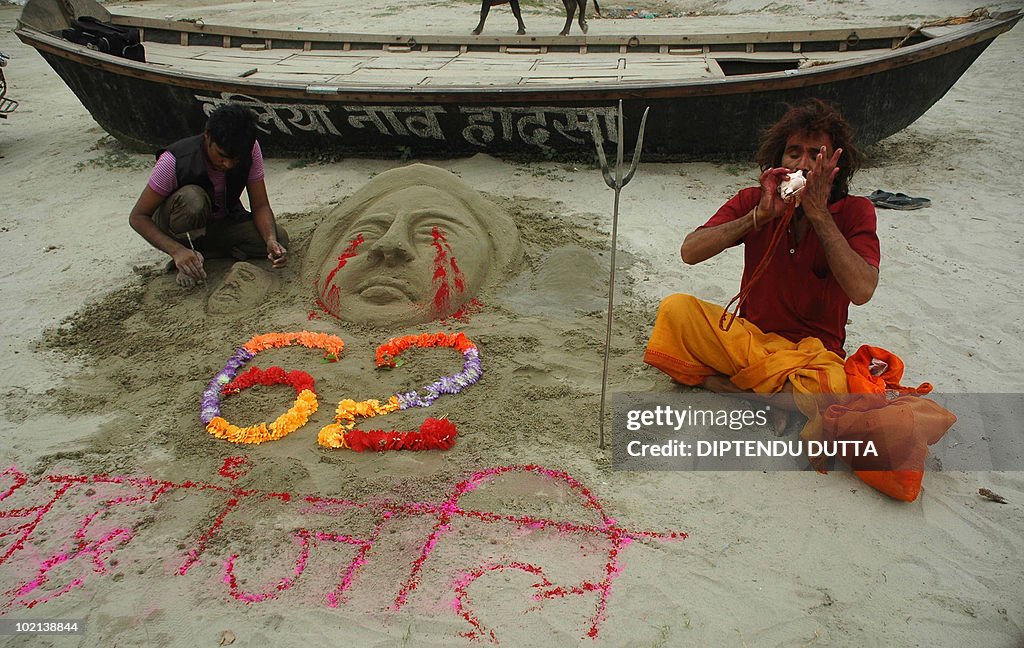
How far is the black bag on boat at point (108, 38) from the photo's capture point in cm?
696

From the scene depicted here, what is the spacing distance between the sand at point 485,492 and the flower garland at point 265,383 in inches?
2.9

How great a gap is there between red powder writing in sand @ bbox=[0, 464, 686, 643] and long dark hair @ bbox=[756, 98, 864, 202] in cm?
162

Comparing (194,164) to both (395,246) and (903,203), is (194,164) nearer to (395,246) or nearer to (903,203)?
(395,246)

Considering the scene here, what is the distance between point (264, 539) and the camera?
2.57 metres

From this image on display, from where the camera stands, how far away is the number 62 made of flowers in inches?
120

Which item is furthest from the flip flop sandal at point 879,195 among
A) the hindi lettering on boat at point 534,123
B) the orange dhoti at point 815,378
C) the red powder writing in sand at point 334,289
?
the red powder writing in sand at point 334,289

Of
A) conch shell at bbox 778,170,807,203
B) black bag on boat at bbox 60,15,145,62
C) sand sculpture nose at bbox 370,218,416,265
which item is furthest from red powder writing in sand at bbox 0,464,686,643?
black bag on boat at bbox 60,15,145,62

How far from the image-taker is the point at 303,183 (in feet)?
21.0

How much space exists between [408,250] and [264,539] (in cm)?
193

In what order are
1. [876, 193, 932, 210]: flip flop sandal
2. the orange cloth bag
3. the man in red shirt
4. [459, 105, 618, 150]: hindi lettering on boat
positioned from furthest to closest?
[459, 105, 618, 150]: hindi lettering on boat → [876, 193, 932, 210]: flip flop sandal → the man in red shirt → the orange cloth bag

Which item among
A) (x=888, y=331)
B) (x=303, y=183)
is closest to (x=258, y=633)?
(x=888, y=331)

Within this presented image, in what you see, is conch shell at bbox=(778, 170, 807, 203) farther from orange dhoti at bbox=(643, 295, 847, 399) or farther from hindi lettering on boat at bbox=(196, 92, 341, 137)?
hindi lettering on boat at bbox=(196, 92, 341, 137)

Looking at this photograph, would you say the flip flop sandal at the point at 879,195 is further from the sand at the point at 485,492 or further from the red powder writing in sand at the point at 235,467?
the red powder writing in sand at the point at 235,467

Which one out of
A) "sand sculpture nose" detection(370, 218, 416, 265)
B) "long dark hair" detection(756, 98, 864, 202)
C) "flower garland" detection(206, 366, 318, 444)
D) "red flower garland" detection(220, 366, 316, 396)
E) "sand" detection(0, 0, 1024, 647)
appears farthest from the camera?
"sand sculpture nose" detection(370, 218, 416, 265)
